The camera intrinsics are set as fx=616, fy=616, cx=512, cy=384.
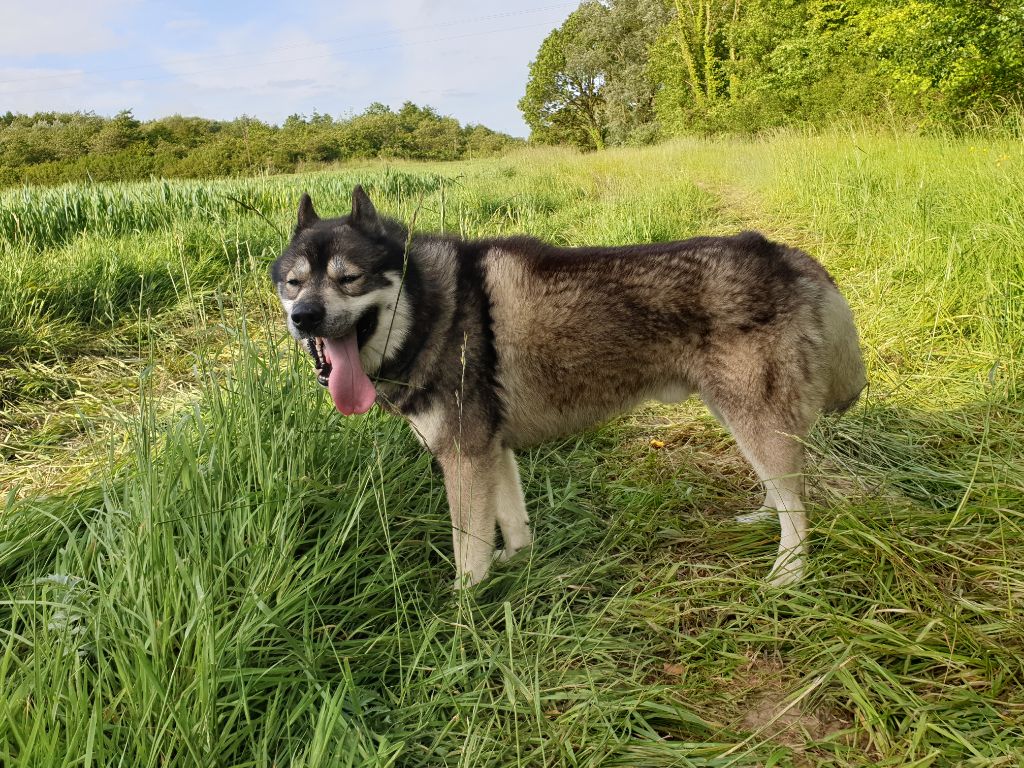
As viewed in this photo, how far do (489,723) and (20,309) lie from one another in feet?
17.5

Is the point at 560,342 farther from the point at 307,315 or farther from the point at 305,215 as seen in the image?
the point at 305,215

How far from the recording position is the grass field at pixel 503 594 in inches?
64.9

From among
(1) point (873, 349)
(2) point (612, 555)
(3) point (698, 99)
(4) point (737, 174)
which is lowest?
(2) point (612, 555)

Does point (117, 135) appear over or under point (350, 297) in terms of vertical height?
over

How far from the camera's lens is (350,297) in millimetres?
2447

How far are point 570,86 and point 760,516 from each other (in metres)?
50.2

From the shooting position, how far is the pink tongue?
247 cm

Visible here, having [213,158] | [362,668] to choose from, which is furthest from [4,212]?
[213,158]

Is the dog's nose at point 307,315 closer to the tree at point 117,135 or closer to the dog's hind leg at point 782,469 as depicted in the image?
the dog's hind leg at point 782,469

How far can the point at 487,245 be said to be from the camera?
9.72 feet

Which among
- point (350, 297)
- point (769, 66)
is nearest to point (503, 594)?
point (350, 297)

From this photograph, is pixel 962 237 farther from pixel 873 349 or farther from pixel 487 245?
pixel 487 245

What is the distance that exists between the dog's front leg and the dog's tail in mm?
1514

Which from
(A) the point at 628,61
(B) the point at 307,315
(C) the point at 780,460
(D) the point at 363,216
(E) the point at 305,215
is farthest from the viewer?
(A) the point at 628,61
